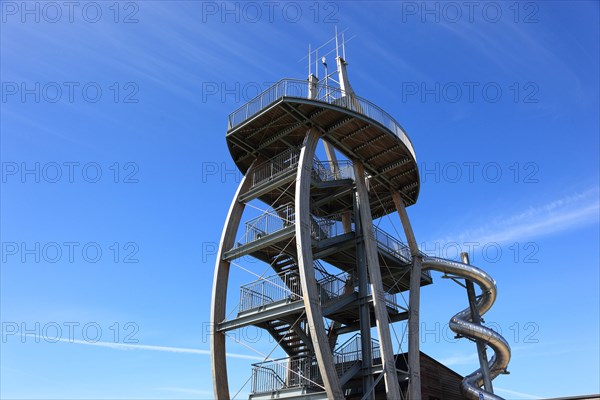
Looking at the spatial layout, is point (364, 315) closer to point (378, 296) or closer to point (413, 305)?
point (378, 296)

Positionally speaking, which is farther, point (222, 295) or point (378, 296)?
point (222, 295)

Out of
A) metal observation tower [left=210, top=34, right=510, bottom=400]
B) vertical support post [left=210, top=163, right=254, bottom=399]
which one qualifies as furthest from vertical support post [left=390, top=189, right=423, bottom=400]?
vertical support post [left=210, top=163, right=254, bottom=399]

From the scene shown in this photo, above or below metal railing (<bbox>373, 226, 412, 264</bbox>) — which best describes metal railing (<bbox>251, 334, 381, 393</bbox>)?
below

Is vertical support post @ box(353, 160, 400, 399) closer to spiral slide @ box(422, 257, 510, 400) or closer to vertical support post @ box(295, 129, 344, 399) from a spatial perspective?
vertical support post @ box(295, 129, 344, 399)

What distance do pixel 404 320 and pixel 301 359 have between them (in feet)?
15.7

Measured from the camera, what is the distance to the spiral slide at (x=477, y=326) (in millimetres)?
23516

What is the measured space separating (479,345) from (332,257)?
7633mm

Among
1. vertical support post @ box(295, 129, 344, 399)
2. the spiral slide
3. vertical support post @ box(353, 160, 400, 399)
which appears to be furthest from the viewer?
the spiral slide

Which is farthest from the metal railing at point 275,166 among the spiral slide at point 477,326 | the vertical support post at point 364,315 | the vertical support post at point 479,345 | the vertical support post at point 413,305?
the vertical support post at point 479,345

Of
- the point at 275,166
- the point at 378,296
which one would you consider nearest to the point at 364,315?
the point at 378,296

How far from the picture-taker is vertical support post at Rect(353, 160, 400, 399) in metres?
18.1

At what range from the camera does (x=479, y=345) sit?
23.9 metres

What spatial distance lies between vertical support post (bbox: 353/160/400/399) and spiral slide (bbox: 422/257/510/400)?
4880mm

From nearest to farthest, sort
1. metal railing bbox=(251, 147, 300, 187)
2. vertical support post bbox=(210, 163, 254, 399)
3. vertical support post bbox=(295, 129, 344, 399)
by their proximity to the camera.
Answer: vertical support post bbox=(295, 129, 344, 399) → vertical support post bbox=(210, 163, 254, 399) → metal railing bbox=(251, 147, 300, 187)
